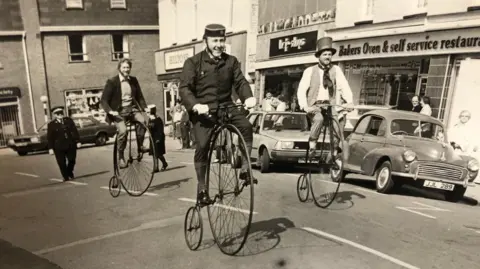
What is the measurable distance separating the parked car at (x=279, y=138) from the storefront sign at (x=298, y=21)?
6.74 metres

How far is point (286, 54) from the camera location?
17.9m

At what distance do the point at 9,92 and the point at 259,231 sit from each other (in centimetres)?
2418

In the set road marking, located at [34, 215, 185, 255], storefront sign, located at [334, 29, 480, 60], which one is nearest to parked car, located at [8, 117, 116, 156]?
storefront sign, located at [334, 29, 480, 60]

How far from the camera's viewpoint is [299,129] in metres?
10.4

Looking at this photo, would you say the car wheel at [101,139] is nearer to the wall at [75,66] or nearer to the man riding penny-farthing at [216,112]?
the wall at [75,66]

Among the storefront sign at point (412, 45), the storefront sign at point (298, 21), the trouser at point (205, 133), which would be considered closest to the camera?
the trouser at point (205, 133)

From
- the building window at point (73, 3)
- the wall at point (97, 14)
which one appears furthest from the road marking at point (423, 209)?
the building window at point (73, 3)

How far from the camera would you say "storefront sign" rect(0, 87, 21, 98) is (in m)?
22.9

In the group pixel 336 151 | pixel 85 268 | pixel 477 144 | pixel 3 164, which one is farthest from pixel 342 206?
pixel 3 164

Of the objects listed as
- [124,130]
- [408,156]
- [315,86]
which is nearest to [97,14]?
[124,130]

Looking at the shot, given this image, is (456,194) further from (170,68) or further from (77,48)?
(77,48)

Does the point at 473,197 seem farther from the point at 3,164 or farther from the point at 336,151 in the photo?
the point at 3,164

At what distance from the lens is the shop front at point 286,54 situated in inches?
632

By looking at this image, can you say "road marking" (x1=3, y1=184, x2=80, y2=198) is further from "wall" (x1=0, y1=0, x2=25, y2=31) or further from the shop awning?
"wall" (x1=0, y1=0, x2=25, y2=31)
